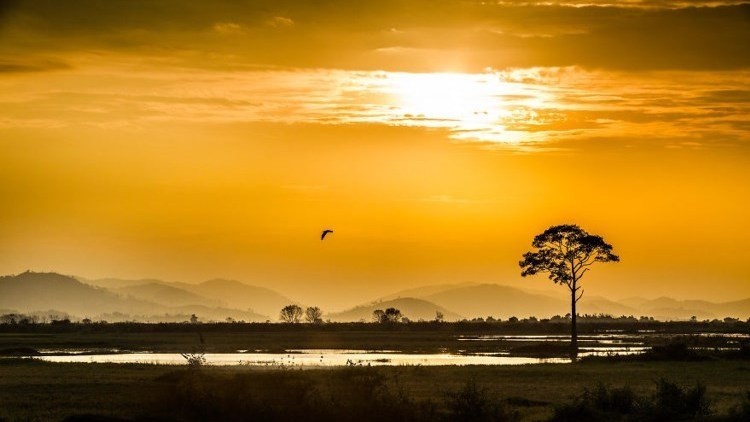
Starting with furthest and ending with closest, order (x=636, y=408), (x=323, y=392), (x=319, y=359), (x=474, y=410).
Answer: (x=319, y=359) → (x=636, y=408) → (x=323, y=392) → (x=474, y=410)

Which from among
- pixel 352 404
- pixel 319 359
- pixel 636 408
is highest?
pixel 319 359

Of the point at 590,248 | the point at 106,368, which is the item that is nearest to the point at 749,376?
the point at 106,368

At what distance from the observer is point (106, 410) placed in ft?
134

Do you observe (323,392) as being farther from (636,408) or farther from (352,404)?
(636,408)

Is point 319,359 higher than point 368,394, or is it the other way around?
point 319,359

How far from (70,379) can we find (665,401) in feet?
99.5

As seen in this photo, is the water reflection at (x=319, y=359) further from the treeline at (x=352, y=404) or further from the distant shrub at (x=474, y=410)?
the distant shrub at (x=474, y=410)

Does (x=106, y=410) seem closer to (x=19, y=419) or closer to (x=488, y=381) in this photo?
(x=19, y=419)

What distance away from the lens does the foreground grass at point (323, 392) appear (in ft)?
121

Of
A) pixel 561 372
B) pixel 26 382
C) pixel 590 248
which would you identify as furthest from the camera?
pixel 590 248

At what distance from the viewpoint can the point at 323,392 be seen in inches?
1519

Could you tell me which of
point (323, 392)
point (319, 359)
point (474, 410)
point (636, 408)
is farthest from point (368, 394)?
point (319, 359)

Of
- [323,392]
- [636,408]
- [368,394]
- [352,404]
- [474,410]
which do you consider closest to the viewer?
[474,410]

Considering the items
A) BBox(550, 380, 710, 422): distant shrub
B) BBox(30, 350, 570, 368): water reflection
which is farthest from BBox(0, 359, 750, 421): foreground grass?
BBox(30, 350, 570, 368): water reflection
